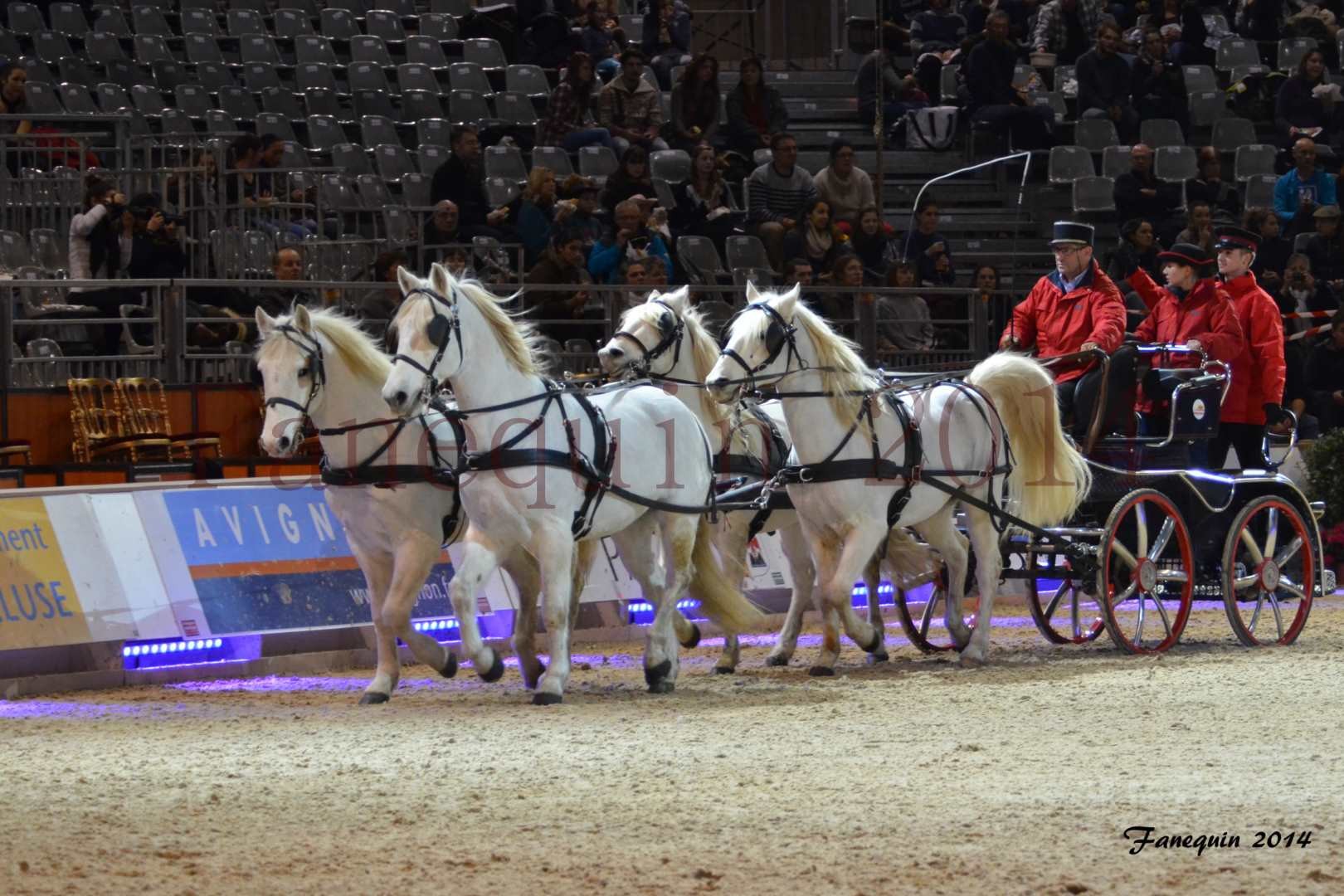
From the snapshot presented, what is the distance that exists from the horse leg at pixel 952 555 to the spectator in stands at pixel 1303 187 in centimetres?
913

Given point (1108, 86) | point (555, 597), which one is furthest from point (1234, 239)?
point (1108, 86)

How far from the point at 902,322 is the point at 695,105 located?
13.3 feet

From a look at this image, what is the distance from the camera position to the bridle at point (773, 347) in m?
9.36

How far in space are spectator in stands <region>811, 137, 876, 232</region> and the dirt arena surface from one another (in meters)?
7.29

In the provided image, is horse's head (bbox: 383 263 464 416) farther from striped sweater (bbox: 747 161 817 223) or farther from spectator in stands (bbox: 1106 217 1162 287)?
spectator in stands (bbox: 1106 217 1162 287)

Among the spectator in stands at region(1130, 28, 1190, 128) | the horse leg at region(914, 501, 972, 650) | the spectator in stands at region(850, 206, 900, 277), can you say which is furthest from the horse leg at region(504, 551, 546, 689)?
the spectator in stands at region(1130, 28, 1190, 128)

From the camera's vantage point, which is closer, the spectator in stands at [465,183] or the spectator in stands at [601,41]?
the spectator in stands at [465,183]

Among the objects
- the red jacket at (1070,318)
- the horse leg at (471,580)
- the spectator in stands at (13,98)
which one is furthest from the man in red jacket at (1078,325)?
the spectator in stands at (13,98)

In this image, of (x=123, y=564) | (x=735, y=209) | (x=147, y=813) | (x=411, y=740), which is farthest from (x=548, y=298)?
(x=147, y=813)

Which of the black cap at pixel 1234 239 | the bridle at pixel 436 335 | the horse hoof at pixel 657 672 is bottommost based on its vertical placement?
the horse hoof at pixel 657 672

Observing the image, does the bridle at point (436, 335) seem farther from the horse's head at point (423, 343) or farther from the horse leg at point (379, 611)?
the horse leg at point (379, 611)

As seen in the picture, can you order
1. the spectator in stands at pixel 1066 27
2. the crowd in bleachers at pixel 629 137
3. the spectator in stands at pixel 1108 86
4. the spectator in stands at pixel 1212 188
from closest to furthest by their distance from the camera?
the crowd in bleachers at pixel 629 137 < the spectator in stands at pixel 1212 188 < the spectator in stands at pixel 1108 86 < the spectator in stands at pixel 1066 27

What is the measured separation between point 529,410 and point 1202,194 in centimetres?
1159

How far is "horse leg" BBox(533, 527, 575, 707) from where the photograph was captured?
8688 millimetres
